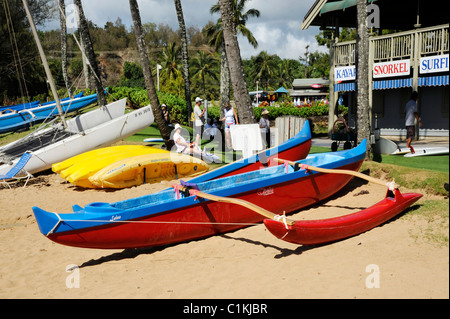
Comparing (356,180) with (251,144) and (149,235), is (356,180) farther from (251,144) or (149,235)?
(149,235)

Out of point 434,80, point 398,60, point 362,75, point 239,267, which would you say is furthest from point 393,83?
point 239,267

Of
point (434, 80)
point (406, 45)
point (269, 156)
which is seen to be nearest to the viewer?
point (269, 156)

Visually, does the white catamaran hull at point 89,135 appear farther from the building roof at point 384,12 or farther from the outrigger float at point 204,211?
the building roof at point 384,12

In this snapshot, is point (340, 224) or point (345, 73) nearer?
point (340, 224)

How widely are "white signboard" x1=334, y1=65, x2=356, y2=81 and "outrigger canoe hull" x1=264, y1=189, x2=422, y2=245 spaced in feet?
39.4

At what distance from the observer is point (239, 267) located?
5926mm

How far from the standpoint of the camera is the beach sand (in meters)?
4.79

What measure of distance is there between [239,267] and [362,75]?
6.22 meters

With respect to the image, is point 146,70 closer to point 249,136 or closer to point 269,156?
point 249,136

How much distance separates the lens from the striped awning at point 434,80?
1473 centimetres

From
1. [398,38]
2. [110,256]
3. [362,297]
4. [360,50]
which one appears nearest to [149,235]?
[110,256]

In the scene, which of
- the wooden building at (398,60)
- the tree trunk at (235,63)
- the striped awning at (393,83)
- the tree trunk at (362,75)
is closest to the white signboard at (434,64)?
the wooden building at (398,60)

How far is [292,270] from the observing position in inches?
218

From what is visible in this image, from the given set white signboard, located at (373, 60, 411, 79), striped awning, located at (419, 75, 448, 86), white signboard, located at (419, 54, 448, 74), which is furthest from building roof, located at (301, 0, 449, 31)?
striped awning, located at (419, 75, 448, 86)
